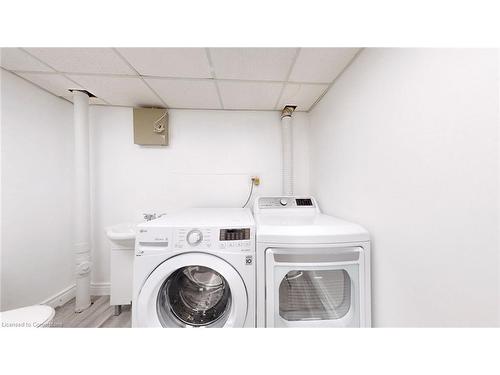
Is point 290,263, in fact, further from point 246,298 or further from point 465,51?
point 465,51

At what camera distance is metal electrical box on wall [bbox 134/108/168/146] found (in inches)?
68.5

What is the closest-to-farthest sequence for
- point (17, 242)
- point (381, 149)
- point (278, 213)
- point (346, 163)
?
1. point (381, 149)
2. point (346, 163)
3. point (17, 242)
4. point (278, 213)

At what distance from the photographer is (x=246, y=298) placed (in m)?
0.93

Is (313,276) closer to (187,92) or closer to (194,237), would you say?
(194,237)

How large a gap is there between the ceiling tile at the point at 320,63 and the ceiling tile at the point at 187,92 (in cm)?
67

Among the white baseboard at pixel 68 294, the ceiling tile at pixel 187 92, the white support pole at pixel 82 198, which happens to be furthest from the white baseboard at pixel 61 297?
the ceiling tile at pixel 187 92

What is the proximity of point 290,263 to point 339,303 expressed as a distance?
40 centimetres

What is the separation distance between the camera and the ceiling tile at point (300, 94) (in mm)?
1449

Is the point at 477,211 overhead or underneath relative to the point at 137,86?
underneath

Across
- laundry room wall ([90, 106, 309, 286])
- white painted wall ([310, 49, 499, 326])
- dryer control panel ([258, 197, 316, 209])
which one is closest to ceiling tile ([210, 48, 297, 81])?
white painted wall ([310, 49, 499, 326])

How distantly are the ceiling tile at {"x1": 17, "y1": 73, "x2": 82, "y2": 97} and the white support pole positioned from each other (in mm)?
85

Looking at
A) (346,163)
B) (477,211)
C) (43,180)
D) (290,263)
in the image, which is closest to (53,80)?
(43,180)

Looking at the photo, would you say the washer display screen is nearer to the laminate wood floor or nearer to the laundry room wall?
the laundry room wall

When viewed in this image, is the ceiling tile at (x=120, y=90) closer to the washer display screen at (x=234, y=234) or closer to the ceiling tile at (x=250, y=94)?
the ceiling tile at (x=250, y=94)
